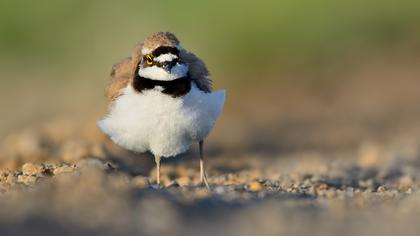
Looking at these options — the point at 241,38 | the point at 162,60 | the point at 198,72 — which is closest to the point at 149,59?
the point at 162,60

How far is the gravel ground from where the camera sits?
463 centimetres

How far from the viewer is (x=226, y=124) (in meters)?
13.7

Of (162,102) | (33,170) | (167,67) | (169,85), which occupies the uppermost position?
(167,67)

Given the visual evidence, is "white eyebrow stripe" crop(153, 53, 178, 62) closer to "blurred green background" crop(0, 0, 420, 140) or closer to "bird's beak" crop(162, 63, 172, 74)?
"bird's beak" crop(162, 63, 172, 74)

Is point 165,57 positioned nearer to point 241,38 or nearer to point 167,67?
point 167,67

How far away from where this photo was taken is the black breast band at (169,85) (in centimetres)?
616

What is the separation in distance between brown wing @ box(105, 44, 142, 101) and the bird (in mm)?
15

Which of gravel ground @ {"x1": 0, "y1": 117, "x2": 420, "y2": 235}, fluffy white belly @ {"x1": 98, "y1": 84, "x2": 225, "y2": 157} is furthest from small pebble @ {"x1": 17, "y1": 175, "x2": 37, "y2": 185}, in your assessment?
fluffy white belly @ {"x1": 98, "y1": 84, "x2": 225, "y2": 157}

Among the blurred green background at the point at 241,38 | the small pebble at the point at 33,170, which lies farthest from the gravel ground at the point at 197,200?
the blurred green background at the point at 241,38

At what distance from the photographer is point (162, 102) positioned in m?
6.16

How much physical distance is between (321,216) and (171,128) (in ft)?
5.34

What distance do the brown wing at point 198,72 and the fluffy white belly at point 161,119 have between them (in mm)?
82

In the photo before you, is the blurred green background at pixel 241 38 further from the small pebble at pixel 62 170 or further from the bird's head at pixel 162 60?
the bird's head at pixel 162 60

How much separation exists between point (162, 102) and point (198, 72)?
630 millimetres
